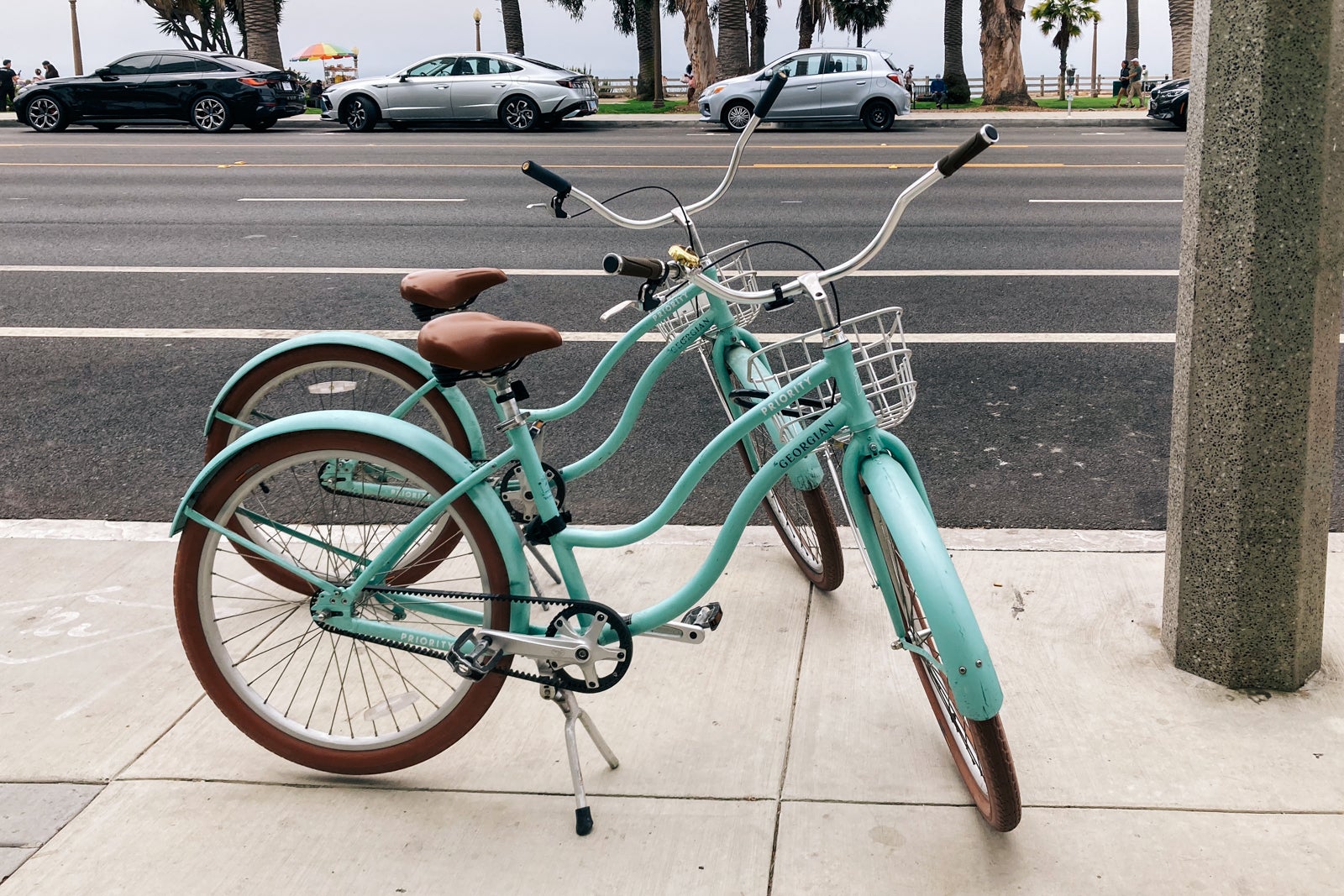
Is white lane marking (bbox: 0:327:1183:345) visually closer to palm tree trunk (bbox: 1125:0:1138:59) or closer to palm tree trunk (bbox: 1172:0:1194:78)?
palm tree trunk (bbox: 1172:0:1194:78)

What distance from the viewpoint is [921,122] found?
24781 millimetres

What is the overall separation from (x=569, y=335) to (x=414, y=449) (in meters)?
4.77

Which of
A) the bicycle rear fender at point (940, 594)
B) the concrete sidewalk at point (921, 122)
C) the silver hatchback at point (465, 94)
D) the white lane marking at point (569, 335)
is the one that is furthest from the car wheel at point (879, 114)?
the bicycle rear fender at point (940, 594)

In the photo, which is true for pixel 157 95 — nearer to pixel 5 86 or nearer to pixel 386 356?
pixel 5 86

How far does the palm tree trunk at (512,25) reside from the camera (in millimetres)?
37469

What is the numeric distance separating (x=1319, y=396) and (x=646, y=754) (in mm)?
1962

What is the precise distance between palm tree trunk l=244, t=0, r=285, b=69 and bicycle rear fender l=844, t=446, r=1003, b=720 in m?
33.0

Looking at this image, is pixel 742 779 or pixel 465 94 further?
→ pixel 465 94

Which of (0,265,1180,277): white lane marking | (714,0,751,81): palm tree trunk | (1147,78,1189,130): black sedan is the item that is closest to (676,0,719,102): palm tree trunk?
(714,0,751,81): palm tree trunk

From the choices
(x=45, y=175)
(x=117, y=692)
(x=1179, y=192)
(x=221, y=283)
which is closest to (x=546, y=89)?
(x=45, y=175)

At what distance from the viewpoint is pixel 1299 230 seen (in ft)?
10.1

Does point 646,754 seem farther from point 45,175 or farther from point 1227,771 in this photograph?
point 45,175

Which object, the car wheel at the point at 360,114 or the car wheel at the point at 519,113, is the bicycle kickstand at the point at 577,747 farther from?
the car wheel at the point at 360,114

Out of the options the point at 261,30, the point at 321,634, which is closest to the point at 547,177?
the point at 321,634
